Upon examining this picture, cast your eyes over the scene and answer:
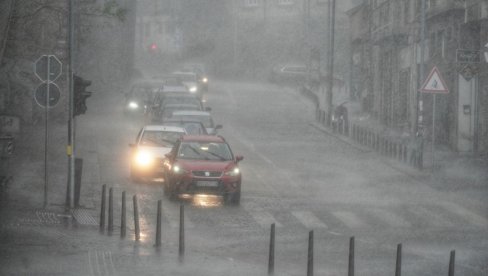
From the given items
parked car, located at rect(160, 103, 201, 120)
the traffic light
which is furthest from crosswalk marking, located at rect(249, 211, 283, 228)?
parked car, located at rect(160, 103, 201, 120)

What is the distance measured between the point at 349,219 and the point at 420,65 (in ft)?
48.0

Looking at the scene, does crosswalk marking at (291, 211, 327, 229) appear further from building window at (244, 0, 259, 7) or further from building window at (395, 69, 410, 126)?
building window at (244, 0, 259, 7)

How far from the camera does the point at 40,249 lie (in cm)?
1747

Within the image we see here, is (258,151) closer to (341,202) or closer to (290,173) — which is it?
(290,173)

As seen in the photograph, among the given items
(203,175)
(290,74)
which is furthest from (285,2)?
(203,175)

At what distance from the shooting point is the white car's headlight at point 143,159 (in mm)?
29891

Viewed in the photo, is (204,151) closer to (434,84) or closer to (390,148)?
(434,84)

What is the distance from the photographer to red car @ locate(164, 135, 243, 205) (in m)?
25.5

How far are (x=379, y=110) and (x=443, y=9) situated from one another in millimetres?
17970

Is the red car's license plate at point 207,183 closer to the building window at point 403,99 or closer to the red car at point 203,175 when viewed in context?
the red car at point 203,175

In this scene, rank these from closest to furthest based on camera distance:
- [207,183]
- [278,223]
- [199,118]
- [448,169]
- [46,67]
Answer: [278,223] → [46,67] → [207,183] → [448,169] → [199,118]

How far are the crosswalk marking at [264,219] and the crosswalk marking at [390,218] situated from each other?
2.31 m

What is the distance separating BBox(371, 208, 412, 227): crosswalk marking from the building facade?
7.76 meters

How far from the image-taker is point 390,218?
23.8m
